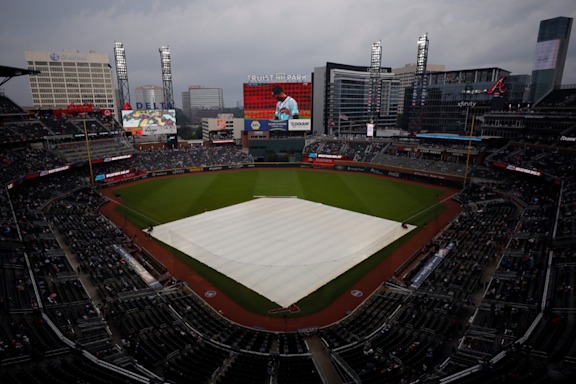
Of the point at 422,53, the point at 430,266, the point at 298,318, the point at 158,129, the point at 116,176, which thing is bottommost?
the point at 298,318

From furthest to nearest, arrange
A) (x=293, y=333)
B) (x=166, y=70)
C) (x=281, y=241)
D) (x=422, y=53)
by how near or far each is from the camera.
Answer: (x=166, y=70) < (x=422, y=53) < (x=281, y=241) < (x=293, y=333)

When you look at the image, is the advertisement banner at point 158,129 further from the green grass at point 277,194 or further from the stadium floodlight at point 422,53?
the stadium floodlight at point 422,53

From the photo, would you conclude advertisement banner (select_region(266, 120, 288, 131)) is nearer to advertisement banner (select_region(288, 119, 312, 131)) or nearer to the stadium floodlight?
advertisement banner (select_region(288, 119, 312, 131))

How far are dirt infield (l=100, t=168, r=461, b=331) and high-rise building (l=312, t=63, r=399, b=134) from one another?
76.6m

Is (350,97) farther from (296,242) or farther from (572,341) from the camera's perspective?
(572,341)

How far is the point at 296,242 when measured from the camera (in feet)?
99.1

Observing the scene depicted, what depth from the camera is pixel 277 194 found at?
48781mm

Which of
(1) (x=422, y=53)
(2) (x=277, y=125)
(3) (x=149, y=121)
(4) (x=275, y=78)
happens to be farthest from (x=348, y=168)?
(3) (x=149, y=121)

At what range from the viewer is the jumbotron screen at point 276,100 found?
72688mm

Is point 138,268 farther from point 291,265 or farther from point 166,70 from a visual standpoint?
point 166,70

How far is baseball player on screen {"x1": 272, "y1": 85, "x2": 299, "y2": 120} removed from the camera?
2881 inches

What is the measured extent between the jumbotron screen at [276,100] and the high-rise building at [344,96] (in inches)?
1181

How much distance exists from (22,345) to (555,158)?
54494mm

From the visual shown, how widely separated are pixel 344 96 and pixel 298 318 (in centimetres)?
10015
